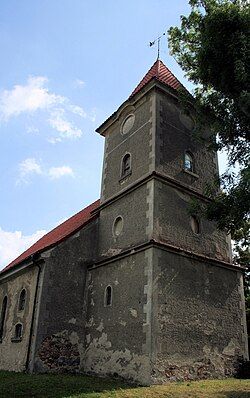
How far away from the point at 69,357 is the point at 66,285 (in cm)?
261

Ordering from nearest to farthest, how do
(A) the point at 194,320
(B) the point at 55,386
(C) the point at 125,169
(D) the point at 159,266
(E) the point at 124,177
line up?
(B) the point at 55,386 → (D) the point at 159,266 → (A) the point at 194,320 → (E) the point at 124,177 → (C) the point at 125,169

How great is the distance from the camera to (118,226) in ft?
50.8

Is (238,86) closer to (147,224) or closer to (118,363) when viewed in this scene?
(147,224)

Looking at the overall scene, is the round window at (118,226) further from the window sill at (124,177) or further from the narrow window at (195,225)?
the narrow window at (195,225)

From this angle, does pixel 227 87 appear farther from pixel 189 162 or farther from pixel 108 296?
pixel 108 296

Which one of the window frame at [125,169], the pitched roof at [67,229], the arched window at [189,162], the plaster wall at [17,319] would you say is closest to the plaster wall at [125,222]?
the pitched roof at [67,229]

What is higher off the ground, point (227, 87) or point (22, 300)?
point (227, 87)

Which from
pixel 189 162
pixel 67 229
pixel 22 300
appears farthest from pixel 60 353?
pixel 189 162

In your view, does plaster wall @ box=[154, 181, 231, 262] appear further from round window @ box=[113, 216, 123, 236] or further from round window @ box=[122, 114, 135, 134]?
round window @ box=[122, 114, 135, 134]

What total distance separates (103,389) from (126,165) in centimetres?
920

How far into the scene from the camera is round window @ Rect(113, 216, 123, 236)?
15266mm

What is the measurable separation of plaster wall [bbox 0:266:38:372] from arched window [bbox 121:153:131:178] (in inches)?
214

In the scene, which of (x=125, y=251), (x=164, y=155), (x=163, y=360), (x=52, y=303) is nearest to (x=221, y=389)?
(x=163, y=360)

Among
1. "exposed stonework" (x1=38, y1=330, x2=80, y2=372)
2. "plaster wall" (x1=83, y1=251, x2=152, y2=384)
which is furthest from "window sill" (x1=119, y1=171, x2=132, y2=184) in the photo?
"exposed stonework" (x1=38, y1=330, x2=80, y2=372)
